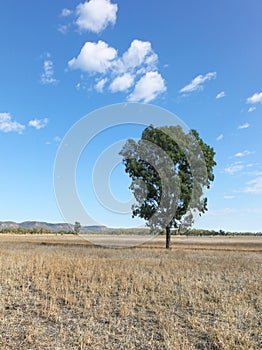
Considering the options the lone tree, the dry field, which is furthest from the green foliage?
the dry field

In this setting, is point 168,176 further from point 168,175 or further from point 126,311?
point 126,311

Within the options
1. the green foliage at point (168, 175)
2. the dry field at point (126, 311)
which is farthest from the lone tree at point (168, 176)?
the dry field at point (126, 311)

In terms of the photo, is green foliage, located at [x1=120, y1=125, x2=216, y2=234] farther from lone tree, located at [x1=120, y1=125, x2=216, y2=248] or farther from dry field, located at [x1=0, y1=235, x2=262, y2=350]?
dry field, located at [x1=0, y1=235, x2=262, y2=350]

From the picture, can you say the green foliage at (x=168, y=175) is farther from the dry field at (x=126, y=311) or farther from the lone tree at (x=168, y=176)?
the dry field at (x=126, y=311)

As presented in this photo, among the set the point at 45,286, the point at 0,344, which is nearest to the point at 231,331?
the point at 0,344

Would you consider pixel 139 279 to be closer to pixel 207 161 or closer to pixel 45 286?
pixel 45 286

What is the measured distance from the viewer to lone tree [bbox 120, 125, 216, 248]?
31.9 metres

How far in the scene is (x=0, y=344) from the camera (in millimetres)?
6234

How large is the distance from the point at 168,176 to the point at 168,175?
0.33 feet

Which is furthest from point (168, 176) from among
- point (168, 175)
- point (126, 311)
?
point (126, 311)

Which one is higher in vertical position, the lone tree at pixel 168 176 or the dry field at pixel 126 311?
the lone tree at pixel 168 176

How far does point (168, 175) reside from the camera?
31750mm

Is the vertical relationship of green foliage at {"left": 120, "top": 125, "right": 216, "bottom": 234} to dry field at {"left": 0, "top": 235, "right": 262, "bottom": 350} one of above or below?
above

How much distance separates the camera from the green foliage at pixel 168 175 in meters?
31.9
